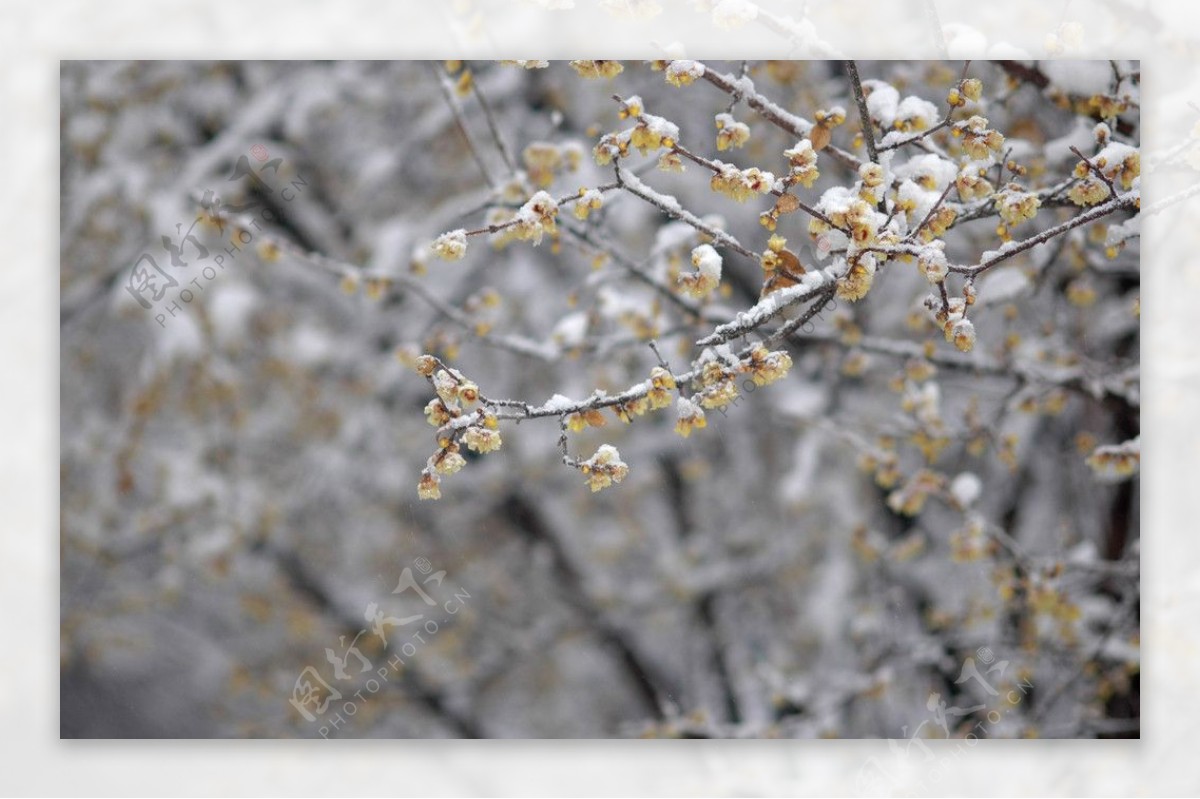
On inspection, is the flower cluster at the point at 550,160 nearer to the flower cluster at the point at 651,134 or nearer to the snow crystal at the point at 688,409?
the flower cluster at the point at 651,134

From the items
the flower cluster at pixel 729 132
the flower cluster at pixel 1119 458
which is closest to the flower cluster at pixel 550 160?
the flower cluster at pixel 729 132

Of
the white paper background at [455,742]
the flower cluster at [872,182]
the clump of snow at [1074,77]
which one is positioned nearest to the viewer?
the flower cluster at [872,182]

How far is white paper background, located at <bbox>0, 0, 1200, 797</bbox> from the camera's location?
167 centimetres

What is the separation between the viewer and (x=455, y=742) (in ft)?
5.61

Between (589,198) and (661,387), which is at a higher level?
(589,198)

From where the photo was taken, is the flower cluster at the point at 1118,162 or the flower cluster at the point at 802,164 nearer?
the flower cluster at the point at 802,164

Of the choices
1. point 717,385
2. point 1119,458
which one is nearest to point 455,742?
point 717,385

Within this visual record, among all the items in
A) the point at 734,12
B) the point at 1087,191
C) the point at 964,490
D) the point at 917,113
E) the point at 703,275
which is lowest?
the point at 964,490

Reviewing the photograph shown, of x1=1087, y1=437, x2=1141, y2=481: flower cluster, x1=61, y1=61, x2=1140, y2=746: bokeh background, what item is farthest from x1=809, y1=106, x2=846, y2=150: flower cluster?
x1=1087, y1=437, x2=1141, y2=481: flower cluster

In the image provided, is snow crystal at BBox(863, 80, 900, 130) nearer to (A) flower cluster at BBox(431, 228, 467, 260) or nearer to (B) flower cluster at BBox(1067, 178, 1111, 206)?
(B) flower cluster at BBox(1067, 178, 1111, 206)

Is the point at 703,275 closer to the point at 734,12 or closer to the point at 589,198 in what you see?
the point at 589,198

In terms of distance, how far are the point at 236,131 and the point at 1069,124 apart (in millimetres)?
1558

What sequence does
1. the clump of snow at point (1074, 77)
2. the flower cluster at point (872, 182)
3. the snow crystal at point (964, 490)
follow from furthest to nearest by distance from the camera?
the snow crystal at point (964, 490) < the clump of snow at point (1074, 77) < the flower cluster at point (872, 182)

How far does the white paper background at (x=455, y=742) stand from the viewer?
1.67 metres
